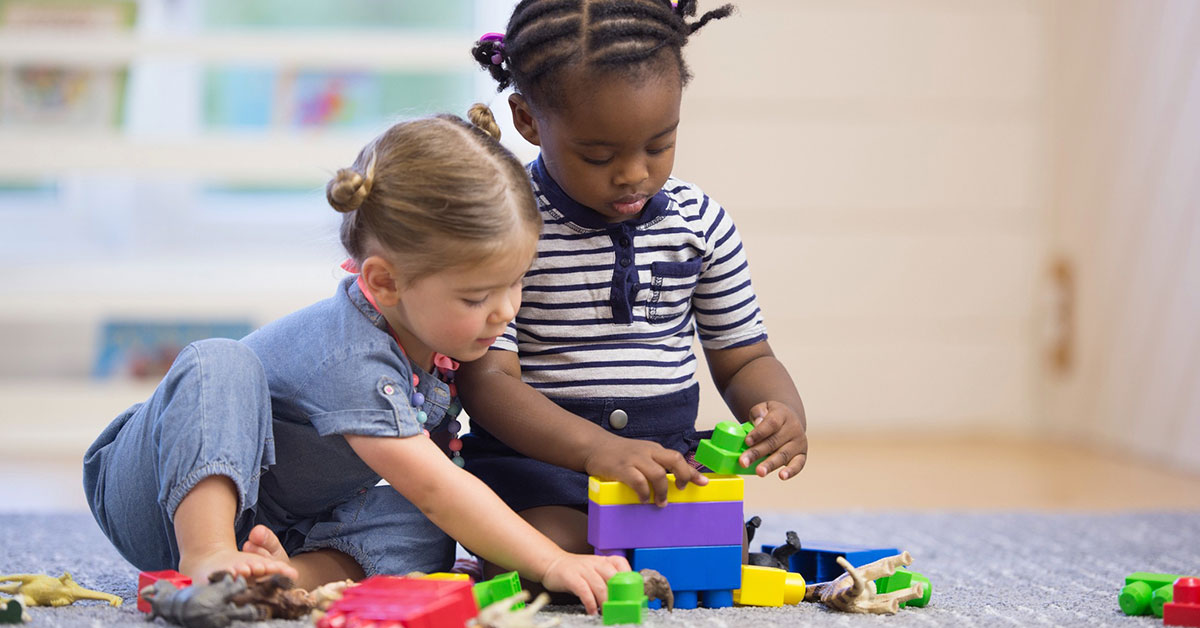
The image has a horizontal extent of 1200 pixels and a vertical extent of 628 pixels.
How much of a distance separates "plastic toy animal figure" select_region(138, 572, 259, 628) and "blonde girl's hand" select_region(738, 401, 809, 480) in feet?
1.23

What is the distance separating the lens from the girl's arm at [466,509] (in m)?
0.91

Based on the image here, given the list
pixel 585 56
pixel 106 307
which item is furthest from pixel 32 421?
pixel 585 56

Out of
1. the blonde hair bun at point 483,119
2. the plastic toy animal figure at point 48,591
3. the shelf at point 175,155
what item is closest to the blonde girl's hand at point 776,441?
the blonde hair bun at point 483,119

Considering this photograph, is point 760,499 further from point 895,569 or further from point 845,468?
point 895,569

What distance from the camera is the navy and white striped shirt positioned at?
1089 mm

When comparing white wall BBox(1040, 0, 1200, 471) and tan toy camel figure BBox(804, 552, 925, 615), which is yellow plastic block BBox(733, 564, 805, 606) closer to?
tan toy camel figure BBox(804, 552, 925, 615)

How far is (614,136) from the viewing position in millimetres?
1006

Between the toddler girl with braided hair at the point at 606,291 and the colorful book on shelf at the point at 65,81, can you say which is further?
the colorful book on shelf at the point at 65,81

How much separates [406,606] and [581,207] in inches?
16.6

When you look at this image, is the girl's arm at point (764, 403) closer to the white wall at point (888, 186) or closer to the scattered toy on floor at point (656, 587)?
the scattered toy on floor at point (656, 587)

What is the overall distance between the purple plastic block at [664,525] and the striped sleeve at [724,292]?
24 centimetres

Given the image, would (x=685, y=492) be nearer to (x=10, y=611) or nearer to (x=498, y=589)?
(x=498, y=589)

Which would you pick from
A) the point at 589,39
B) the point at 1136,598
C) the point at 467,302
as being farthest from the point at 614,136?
the point at 1136,598

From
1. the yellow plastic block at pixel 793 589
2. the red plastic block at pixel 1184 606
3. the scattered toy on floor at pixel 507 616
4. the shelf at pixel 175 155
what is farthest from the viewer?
the shelf at pixel 175 155
